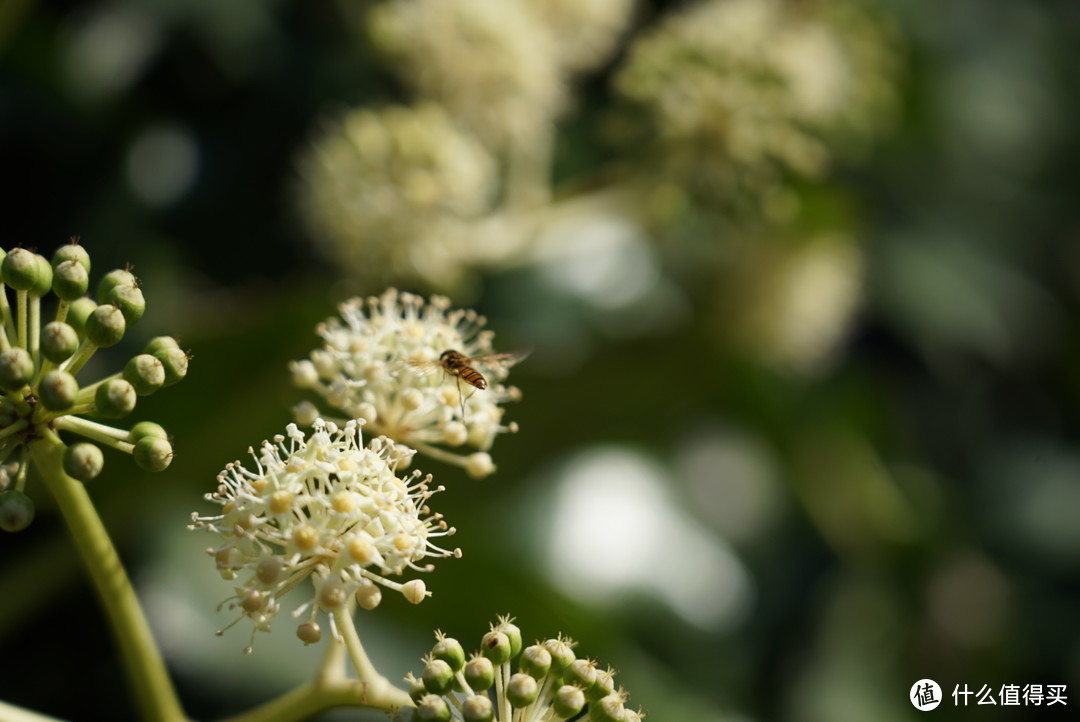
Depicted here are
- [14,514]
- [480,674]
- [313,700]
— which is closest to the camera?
[14,514]

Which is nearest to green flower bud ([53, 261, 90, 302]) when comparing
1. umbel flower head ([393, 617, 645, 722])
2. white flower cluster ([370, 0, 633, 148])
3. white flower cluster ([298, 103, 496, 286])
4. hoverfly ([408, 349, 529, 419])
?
hoverfly ([408, 349, 529, 419])

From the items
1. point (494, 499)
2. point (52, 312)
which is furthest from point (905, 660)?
point (52, 312)

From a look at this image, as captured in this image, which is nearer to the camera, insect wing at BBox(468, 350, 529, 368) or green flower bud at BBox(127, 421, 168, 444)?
green flower bud at BBox(127, 421, 168, 444)

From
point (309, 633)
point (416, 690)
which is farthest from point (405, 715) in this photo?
point (309, 633)

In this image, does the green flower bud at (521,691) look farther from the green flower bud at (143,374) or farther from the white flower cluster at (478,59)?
the white flower cluster at (478,59)

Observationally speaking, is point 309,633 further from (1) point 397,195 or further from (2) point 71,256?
(1) point 397,195

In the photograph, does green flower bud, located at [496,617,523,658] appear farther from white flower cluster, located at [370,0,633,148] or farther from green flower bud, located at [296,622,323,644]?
white flower cluster, located at [370,0,633,148]
